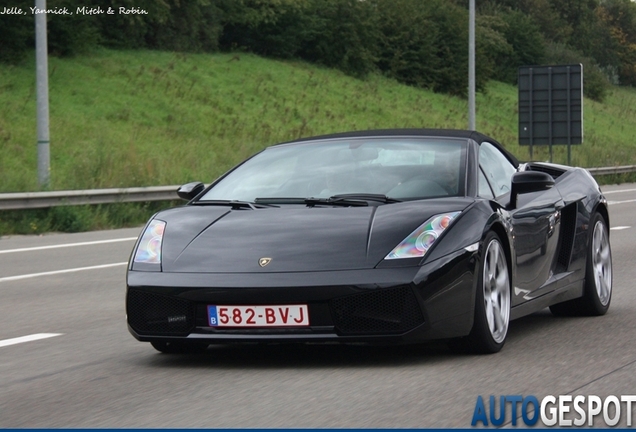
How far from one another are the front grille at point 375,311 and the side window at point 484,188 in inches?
52.2

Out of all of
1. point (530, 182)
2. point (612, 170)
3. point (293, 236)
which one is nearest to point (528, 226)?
point (530, 182)

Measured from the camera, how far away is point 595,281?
29.7 feet

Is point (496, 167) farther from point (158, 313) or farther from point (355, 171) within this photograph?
point (158, 313)

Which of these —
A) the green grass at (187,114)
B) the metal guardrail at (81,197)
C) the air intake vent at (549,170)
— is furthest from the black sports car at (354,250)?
the green grass at (187,114)

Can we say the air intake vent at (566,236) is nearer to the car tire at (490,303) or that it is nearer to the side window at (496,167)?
the side window at (496,167)

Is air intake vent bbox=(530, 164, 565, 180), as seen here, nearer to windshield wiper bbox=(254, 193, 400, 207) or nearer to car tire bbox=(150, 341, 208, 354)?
windshield wiper bbox=(254, 193, 400, 207)

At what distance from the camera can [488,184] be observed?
805 centimetres

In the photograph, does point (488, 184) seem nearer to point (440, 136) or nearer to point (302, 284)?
point (440, 136)

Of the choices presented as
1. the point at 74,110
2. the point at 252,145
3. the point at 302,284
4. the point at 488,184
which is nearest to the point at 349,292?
the point at 302,284

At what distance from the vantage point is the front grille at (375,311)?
670 centimetres

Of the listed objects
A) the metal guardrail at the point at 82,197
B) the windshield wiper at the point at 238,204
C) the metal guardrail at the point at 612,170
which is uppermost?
the windshield wiper at the point at 238,204

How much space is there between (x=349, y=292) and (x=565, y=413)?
4.91ft

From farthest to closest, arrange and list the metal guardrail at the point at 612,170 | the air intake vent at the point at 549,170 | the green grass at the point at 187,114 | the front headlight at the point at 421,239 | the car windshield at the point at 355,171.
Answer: the metal guardrail at the point at 612,170
the green grass at the point at 187,114
the air intake vent at the point at 549,170
the car windshield at the point at 355,171
the front headlight at the point at 421,239

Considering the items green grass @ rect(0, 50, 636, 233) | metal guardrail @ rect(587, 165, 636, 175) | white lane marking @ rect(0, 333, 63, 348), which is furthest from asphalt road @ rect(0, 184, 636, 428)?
metal guardrail @ rect(587, 165, 636, 175)
